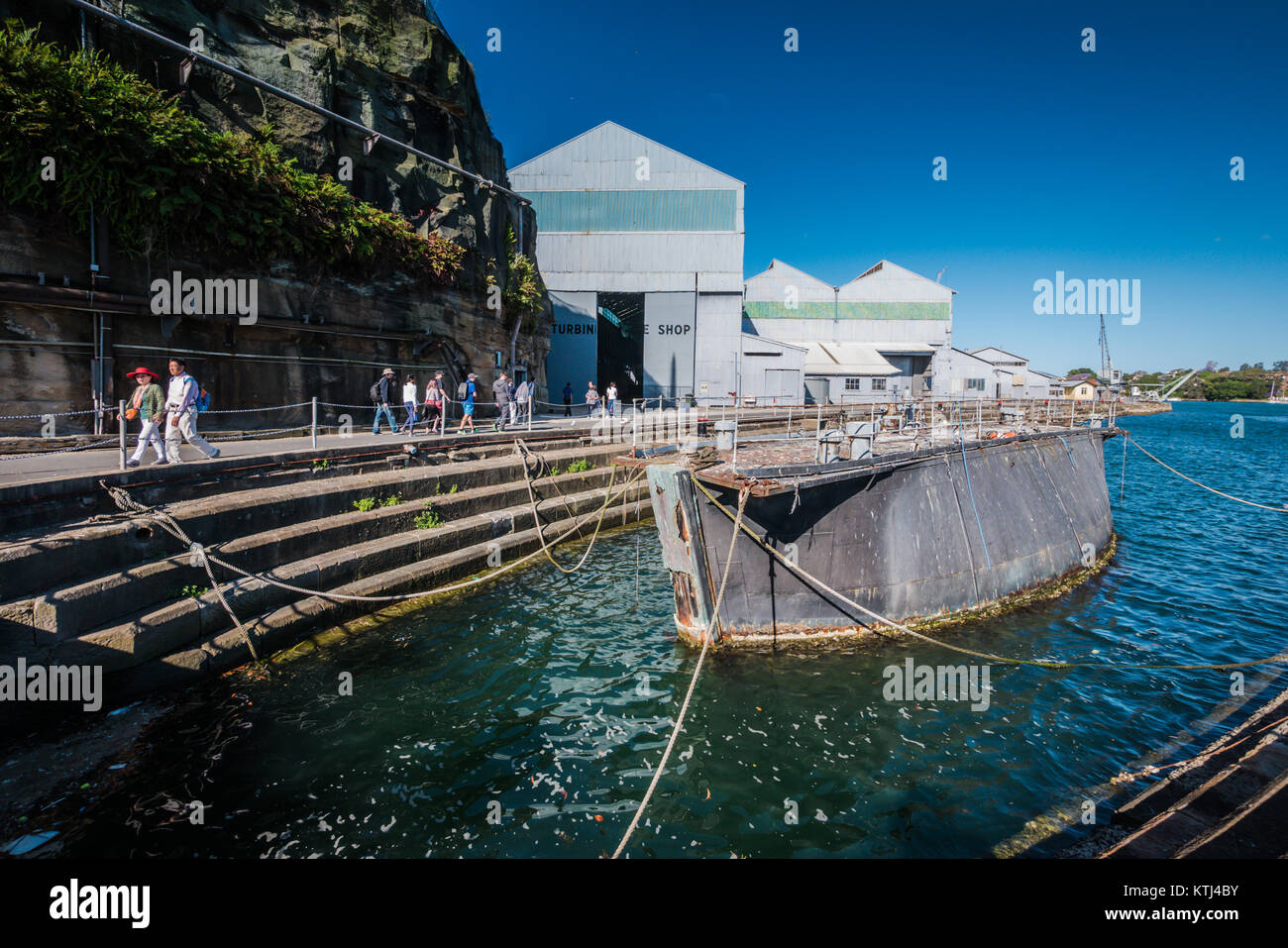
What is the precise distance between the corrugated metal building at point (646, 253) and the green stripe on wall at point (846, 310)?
47.4 feet

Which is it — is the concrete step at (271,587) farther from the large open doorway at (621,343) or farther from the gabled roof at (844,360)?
the gabled roof at (844,360)

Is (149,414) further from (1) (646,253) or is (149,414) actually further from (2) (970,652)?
(1) (646,253)

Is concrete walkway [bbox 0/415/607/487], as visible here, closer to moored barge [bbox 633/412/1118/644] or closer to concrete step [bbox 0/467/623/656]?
concrete step [bbox 0/467/623/656]

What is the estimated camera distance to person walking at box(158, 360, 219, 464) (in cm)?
1036

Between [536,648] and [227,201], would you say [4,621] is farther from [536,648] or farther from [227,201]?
[227,201]

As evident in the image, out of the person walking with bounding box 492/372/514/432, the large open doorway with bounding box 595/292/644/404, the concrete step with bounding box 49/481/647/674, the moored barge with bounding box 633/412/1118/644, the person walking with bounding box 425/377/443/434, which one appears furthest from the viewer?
the large open doorway with bounding box 595/292/644/404

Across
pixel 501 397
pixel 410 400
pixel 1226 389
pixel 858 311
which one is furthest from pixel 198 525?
pixel 1226 389

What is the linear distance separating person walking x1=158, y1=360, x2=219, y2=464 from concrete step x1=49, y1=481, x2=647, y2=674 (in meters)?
2.54

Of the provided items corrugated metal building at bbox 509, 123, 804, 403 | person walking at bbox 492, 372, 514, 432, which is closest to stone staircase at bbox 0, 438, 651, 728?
person walking at bbox 492, 372, 514, 432

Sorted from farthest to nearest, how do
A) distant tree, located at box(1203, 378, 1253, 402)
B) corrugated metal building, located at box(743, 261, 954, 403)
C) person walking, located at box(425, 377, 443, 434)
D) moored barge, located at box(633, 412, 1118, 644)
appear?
distant tree, located at box(1203, 378, 1253, 402)
corrugated metal building, located at box(743, 261, 954, 403)
person walking, located at box(425, 377, 443, 434)
moored barge, located at box(633, 412, 1118, 644)
